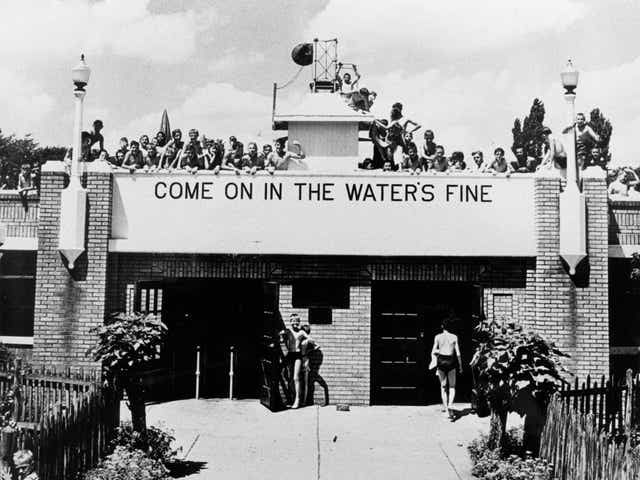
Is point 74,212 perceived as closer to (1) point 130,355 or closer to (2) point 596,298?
(1) point 130,355

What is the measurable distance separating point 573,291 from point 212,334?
812cm

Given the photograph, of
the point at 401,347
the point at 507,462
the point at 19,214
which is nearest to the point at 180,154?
the point at 19,214

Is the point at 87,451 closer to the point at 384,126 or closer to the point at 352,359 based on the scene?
the point at 352,359

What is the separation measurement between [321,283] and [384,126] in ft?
Result: 12.9

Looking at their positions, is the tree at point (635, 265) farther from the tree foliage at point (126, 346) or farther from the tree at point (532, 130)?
the tree at point (532, 130)

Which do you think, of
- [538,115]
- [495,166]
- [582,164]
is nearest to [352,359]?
[495,166]

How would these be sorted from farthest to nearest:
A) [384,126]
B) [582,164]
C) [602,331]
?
[384,126] → [582,164] → [602,331]

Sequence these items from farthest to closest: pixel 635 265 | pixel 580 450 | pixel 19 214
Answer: pixel 19 214, pixel 635 265, pixel 580 450

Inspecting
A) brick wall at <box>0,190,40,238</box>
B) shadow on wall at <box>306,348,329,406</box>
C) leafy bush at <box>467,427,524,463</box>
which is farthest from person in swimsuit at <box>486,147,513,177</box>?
brick wall at <box>0,190,40,238</box>

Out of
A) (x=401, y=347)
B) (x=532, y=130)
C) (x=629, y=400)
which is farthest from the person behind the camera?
(x=532, y=130)

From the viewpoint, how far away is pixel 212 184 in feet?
43.8

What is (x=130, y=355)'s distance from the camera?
9031mm

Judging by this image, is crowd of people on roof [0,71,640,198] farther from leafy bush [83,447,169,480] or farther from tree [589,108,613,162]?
tree [589,108,613,162]

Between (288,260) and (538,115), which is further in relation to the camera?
(538,115)
